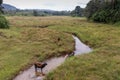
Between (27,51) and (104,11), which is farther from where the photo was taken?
(104,11)

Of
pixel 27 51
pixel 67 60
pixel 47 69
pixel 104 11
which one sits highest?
pixel 104 11

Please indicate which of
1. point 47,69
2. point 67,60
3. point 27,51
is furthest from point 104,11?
point 47,69

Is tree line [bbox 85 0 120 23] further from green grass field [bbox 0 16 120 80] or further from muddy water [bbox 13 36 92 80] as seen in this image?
muddy water [bbox 13 36 92 80]

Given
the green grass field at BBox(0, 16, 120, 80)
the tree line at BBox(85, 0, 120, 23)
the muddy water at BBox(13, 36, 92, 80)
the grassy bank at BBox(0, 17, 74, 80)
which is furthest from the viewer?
the tree line at BBox(85, 0, 120, 23)

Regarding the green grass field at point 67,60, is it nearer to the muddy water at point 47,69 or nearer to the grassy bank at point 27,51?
the grassy bank at point 27,51

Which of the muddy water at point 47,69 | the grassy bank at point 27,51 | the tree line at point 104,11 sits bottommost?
the muddy water at point 47,69

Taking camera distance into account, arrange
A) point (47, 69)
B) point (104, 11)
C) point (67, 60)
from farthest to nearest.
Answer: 1. point (104, 11)
2. point (67, 60)
3. point (47, 69)

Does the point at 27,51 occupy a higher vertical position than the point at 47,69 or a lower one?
higher

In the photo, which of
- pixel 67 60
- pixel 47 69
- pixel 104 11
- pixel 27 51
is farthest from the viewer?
pixel 104 11

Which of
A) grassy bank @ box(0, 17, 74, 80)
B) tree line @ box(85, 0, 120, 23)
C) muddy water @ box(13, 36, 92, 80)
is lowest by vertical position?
muddy water @ box(13, 36, 92, 80)

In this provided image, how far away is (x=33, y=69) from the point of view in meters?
26.1

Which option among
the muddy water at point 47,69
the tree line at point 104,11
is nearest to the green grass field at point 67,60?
the muddy water at point 47,69

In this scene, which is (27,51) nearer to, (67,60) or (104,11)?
(67,60)

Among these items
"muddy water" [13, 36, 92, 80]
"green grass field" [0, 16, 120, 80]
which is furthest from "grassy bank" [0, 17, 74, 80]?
"muddy water" [13, 36, 92, 80]
